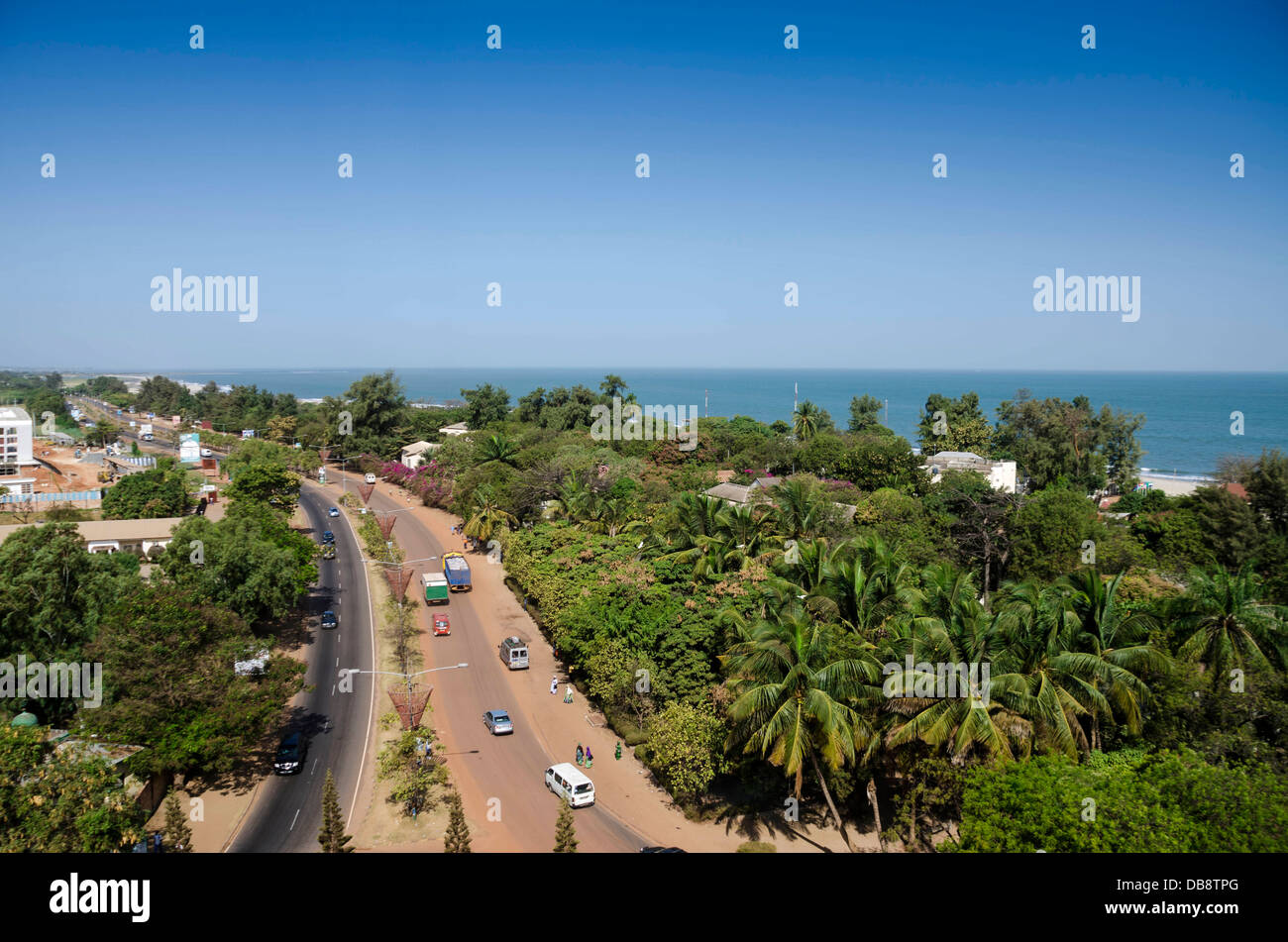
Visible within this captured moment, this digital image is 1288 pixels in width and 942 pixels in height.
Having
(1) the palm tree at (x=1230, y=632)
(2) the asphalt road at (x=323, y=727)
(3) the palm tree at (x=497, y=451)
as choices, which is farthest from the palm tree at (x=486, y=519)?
(1) the palm tree at (x=1230, y=632)

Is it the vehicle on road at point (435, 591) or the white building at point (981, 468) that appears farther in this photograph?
the white building at point (981, 468)

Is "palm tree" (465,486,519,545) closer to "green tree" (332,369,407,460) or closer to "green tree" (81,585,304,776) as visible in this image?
"green tree" (81,585,304,776)

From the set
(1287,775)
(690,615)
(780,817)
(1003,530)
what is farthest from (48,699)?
(1003,530)

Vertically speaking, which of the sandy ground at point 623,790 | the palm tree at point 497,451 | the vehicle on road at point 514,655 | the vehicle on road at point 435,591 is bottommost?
the sandy ground at point 623,790

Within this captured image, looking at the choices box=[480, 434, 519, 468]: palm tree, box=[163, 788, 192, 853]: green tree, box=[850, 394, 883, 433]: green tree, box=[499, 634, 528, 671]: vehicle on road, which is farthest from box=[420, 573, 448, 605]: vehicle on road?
box=[850, 394, 883, 433]: green tree

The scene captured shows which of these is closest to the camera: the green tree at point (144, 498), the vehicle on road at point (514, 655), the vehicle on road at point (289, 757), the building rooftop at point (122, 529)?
the vehicle on road at point (289, 757)

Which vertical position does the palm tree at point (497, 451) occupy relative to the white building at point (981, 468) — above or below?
above

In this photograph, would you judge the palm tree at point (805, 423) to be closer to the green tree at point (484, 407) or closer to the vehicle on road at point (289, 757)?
the green tree at point (484, 407)
